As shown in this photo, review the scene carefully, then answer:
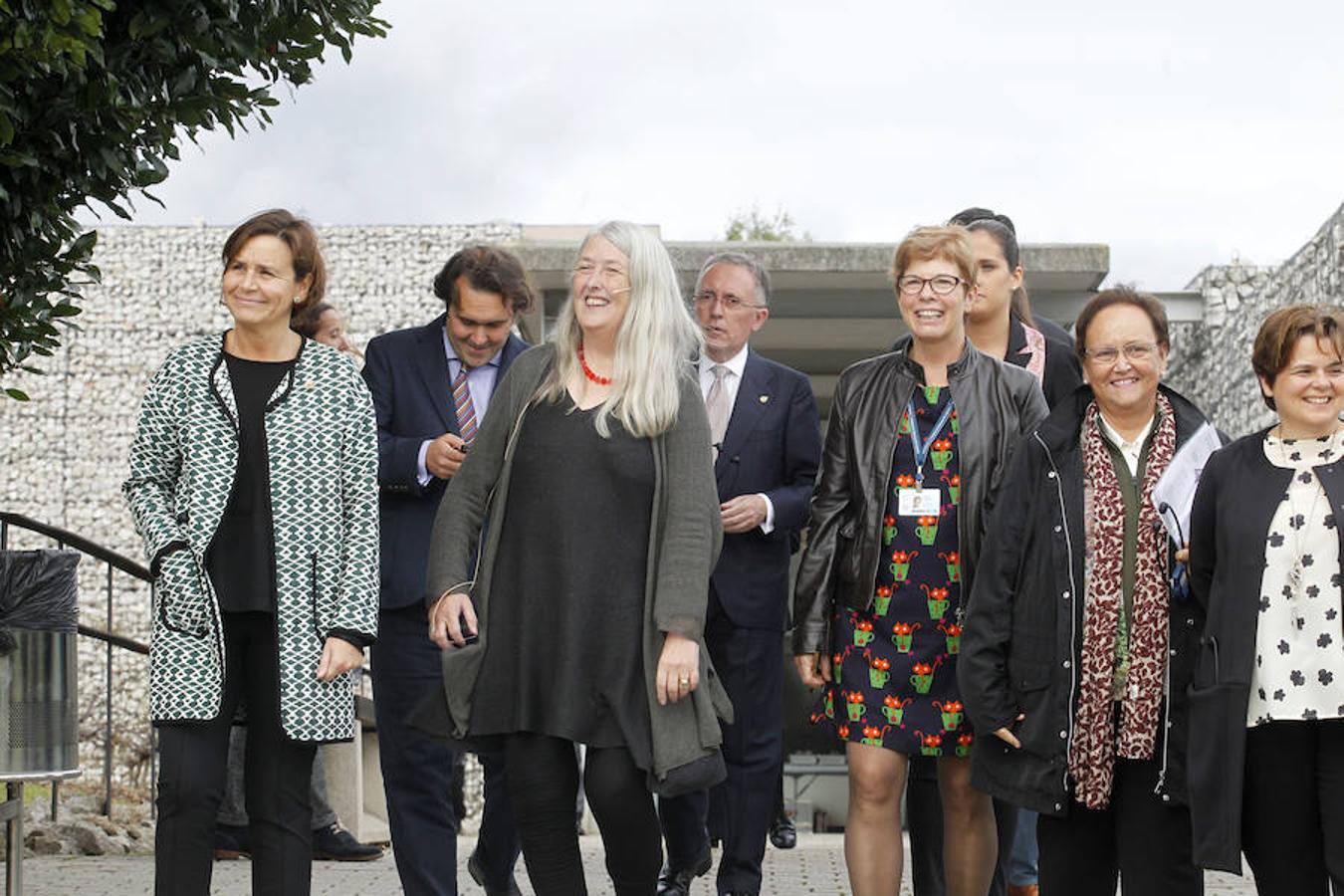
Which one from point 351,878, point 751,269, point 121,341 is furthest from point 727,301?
point 121,341

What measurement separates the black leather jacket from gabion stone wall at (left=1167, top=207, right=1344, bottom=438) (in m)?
6.63

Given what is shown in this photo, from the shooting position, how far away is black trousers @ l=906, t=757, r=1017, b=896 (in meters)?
5.54

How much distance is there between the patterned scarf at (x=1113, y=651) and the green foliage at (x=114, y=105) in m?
2.49

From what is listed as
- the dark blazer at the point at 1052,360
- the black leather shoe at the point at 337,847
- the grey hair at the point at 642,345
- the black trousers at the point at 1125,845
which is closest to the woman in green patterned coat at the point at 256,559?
the grey hair at the point at 642,345

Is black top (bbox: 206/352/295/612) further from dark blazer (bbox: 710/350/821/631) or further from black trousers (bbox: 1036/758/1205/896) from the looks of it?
black trousers (bbox: 1036/758/1205/896)

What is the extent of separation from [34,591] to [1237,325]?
40.9 feet

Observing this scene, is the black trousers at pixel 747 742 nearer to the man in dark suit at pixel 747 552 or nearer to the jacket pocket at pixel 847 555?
the man in dark suit at pixel 747 552

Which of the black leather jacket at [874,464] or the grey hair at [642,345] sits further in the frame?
the black leather jacket at [874,464]

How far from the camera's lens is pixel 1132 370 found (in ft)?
15.1

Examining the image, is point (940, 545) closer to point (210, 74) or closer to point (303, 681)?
point (303, 681)

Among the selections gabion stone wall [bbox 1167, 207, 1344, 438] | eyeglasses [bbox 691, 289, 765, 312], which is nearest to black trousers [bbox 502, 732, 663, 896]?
eyeglasses [bbox 691, 289, 765, 312]

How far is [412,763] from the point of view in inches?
209

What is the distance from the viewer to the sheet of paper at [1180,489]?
4465 mm

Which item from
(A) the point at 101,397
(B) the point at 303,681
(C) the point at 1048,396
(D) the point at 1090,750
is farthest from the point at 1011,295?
(A) the point at 101,397
